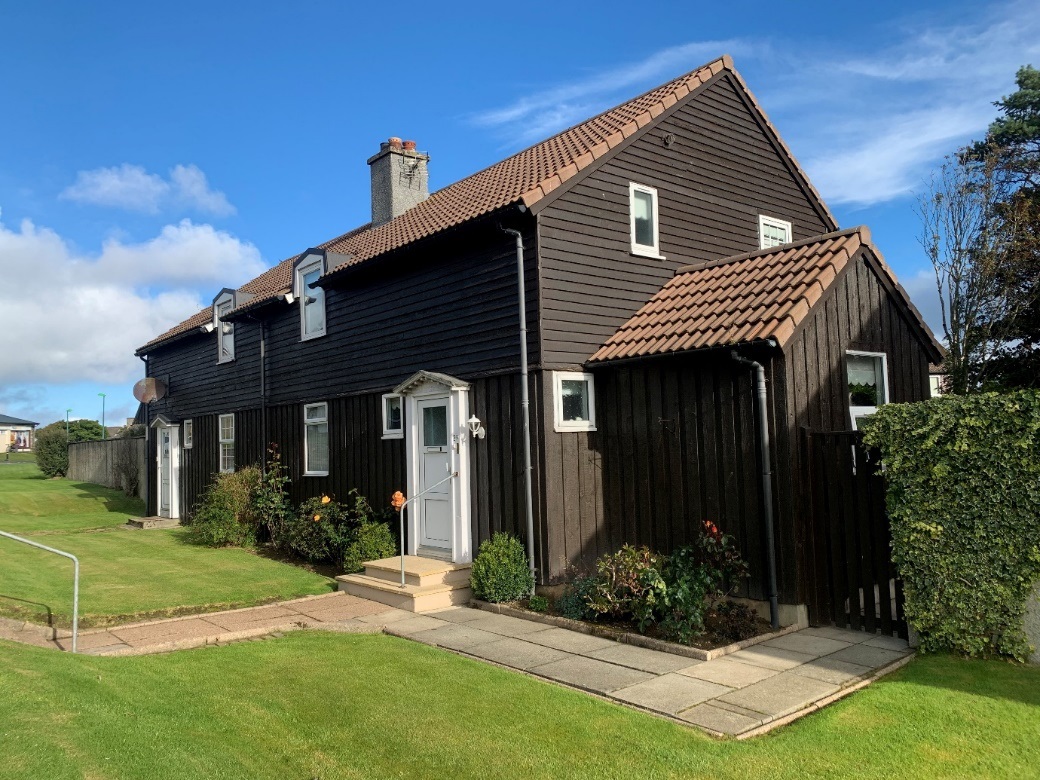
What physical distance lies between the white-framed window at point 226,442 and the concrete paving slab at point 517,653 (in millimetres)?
13040

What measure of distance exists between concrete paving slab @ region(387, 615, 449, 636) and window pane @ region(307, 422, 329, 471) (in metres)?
6.23

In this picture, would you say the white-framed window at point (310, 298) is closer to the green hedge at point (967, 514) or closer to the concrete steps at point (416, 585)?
the concrete steps at point (416, 585)

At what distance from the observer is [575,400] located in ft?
34.1

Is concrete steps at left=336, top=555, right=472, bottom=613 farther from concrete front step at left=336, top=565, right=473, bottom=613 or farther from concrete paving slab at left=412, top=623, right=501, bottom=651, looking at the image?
concrete paving slab at left=412, top=623, right=501, bottom=651

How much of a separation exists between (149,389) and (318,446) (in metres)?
10.5

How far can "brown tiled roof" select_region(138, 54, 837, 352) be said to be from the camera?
35.3 ft

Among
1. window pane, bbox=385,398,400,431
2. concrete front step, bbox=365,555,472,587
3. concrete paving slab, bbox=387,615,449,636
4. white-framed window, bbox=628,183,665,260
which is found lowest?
concrete paving slab, bbox=387,615,449,636

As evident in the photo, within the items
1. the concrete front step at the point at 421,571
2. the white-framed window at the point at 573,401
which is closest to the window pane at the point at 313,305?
the concrete front step at the point at 421,571

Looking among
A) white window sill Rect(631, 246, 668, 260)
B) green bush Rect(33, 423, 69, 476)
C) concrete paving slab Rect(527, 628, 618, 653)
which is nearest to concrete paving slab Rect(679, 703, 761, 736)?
concrete paving slab Rect(527, 628, 618, 653)

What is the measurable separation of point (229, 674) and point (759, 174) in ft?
39.4

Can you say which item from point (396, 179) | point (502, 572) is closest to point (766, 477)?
point (502, 572)

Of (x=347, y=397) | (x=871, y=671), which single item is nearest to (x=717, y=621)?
(x=871, y=671)

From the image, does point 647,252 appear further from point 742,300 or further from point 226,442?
point 226,442

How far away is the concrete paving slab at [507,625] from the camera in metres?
8.65
